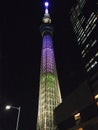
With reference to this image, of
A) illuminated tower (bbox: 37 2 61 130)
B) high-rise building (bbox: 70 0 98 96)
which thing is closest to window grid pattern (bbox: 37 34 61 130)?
illuminated tower (bbox: 37 2 61 130)

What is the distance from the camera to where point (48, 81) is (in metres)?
100

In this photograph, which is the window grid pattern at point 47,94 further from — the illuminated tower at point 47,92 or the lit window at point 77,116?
the lit window at point 77,116

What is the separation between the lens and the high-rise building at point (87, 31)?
354 ft

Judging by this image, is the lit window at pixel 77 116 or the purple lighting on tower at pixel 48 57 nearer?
the lit window at pixel 77 116

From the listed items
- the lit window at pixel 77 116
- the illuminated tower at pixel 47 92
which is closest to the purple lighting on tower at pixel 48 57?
the illuminated tower at pixel 47 92

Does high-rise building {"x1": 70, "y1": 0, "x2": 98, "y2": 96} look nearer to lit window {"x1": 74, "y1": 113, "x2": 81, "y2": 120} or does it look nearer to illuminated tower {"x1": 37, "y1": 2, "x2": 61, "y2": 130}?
illuminated tower {"x1": 37, "y1": 2, "x2": 61, "y2": 130}

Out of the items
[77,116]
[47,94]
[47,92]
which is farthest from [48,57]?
[77,116]

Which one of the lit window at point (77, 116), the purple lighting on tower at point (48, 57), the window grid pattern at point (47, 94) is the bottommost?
the lit window at point (77, 116)

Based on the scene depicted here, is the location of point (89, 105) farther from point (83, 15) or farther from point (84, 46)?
point (83, 15)

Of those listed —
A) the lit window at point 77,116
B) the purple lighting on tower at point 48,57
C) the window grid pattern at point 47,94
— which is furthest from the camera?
the purple lighting on tower at point 48,57

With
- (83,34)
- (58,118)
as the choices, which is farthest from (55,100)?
(83,34)

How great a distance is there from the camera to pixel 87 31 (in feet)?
393

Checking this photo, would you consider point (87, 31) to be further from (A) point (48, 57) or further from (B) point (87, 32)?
(A) point (48, 57)

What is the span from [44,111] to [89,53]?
46578 millimetres
